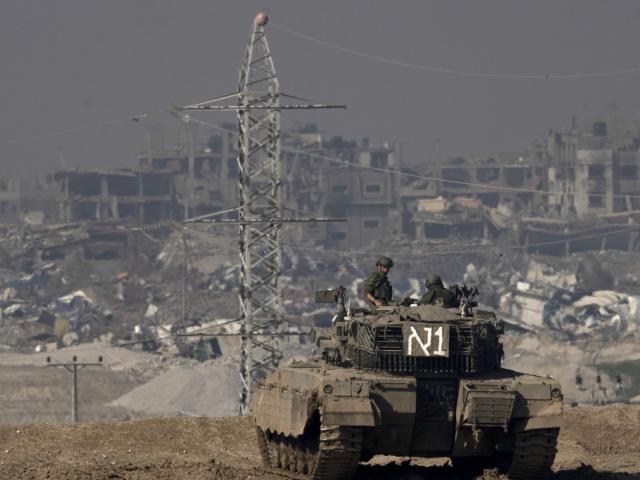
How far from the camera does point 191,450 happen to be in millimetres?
30125

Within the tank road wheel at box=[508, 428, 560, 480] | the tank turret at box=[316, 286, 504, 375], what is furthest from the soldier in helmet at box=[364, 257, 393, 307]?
the tank road wheel at box=[508, 428, 560, 480]

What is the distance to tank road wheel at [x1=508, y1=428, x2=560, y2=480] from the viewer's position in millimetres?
22953

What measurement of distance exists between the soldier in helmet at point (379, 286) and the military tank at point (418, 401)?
1.45 m

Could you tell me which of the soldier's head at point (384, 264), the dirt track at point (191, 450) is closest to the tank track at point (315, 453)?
the dirt track at point (191, 450)

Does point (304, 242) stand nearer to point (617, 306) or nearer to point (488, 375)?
point (617, 306)

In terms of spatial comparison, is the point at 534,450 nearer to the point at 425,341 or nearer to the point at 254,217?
the point at 425,341

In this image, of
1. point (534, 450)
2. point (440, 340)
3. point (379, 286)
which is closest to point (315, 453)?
point (440, 340)

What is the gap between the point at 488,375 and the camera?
945 inches

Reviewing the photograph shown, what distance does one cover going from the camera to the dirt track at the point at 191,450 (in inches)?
942

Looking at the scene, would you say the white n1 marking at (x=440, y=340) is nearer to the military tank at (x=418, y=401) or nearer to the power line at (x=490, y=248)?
the military tank at (x=418, y=401)

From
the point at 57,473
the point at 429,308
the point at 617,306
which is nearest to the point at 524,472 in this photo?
the point at 429,308

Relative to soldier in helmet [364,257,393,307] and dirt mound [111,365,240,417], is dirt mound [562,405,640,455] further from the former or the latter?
dirt mound [111,365,240,417]

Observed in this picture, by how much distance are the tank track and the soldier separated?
9.65 ft

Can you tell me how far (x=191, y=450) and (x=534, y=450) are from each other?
886 cm
